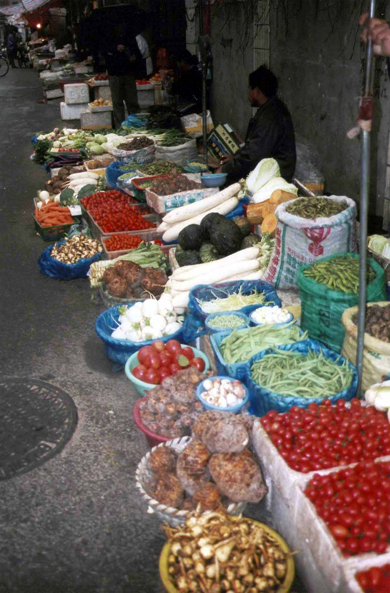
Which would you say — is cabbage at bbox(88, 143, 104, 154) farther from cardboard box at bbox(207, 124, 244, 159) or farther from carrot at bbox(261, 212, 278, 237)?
carrot at bbox(261, 212, 278, 237)

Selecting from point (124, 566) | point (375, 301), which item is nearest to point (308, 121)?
point (375, 301)

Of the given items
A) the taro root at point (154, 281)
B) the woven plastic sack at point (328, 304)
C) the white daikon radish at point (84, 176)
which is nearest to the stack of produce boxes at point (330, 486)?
the woven plastic sack at point (328, 304)

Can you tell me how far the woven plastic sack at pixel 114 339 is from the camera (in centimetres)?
491

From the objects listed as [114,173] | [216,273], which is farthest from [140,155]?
[216,273]

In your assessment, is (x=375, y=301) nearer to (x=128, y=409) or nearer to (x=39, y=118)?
(x=128, y=409)

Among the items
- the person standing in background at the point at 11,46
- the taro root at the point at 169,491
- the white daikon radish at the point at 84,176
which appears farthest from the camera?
the person standing in background at the point at 11,46

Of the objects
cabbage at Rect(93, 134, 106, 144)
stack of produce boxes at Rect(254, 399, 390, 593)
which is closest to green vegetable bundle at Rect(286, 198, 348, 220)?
stack of produce boxes at Rect(254, 399, 390, 593)

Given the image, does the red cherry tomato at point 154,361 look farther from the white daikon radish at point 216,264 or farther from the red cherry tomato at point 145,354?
the white daikon radish at point 216,264

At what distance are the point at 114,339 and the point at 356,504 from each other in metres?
2.73

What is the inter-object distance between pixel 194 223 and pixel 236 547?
437cm

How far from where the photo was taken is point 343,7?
23.1 feet

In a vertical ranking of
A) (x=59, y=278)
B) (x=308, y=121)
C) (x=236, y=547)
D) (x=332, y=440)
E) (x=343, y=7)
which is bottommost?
(x=59, y=278)

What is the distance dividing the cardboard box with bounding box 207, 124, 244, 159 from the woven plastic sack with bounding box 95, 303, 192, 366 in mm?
4488

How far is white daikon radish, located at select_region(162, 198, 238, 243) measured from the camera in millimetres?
6727
